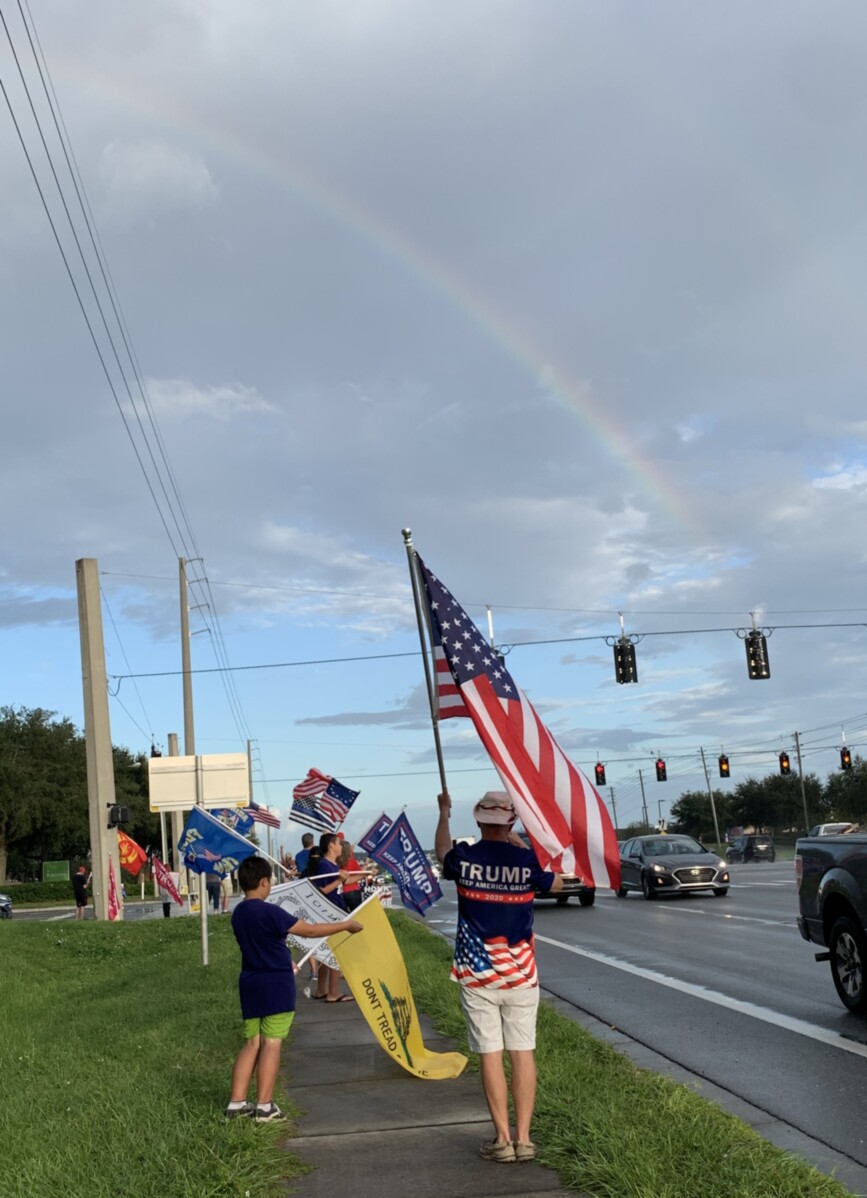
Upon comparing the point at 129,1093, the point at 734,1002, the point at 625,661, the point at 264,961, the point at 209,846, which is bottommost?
the point at 734,1002

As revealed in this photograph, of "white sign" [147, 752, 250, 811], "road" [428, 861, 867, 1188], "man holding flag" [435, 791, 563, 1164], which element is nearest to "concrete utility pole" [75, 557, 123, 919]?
"white sign" [147, 752, 250, 811]

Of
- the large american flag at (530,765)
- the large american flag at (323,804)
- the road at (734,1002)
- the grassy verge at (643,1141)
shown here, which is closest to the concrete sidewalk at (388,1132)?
the grassy verge at (643,1141)

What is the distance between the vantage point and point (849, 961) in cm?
1031

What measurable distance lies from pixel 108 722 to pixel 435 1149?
2008 cm

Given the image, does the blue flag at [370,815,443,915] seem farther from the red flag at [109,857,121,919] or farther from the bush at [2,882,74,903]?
the bush at [2,882,74,903]

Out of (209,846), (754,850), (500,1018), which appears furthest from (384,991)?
(754,850)

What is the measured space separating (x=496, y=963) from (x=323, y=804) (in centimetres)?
1735

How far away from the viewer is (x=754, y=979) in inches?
504

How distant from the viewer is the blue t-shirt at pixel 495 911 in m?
5.98

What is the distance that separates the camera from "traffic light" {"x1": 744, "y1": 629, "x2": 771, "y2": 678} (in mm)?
29844

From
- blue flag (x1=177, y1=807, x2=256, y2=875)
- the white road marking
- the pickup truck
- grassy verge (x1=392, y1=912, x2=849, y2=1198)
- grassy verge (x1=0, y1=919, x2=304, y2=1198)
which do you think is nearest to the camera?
grassy verge (x1=392, y1=912, x2=849, y2=1198)

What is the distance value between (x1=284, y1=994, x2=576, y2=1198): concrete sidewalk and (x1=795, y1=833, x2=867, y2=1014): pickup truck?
11.6 feet

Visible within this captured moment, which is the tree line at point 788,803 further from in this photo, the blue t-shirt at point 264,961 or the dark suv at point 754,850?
the blue t-shirt at point 264,961

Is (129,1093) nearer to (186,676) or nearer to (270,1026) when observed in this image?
(270,1026)
